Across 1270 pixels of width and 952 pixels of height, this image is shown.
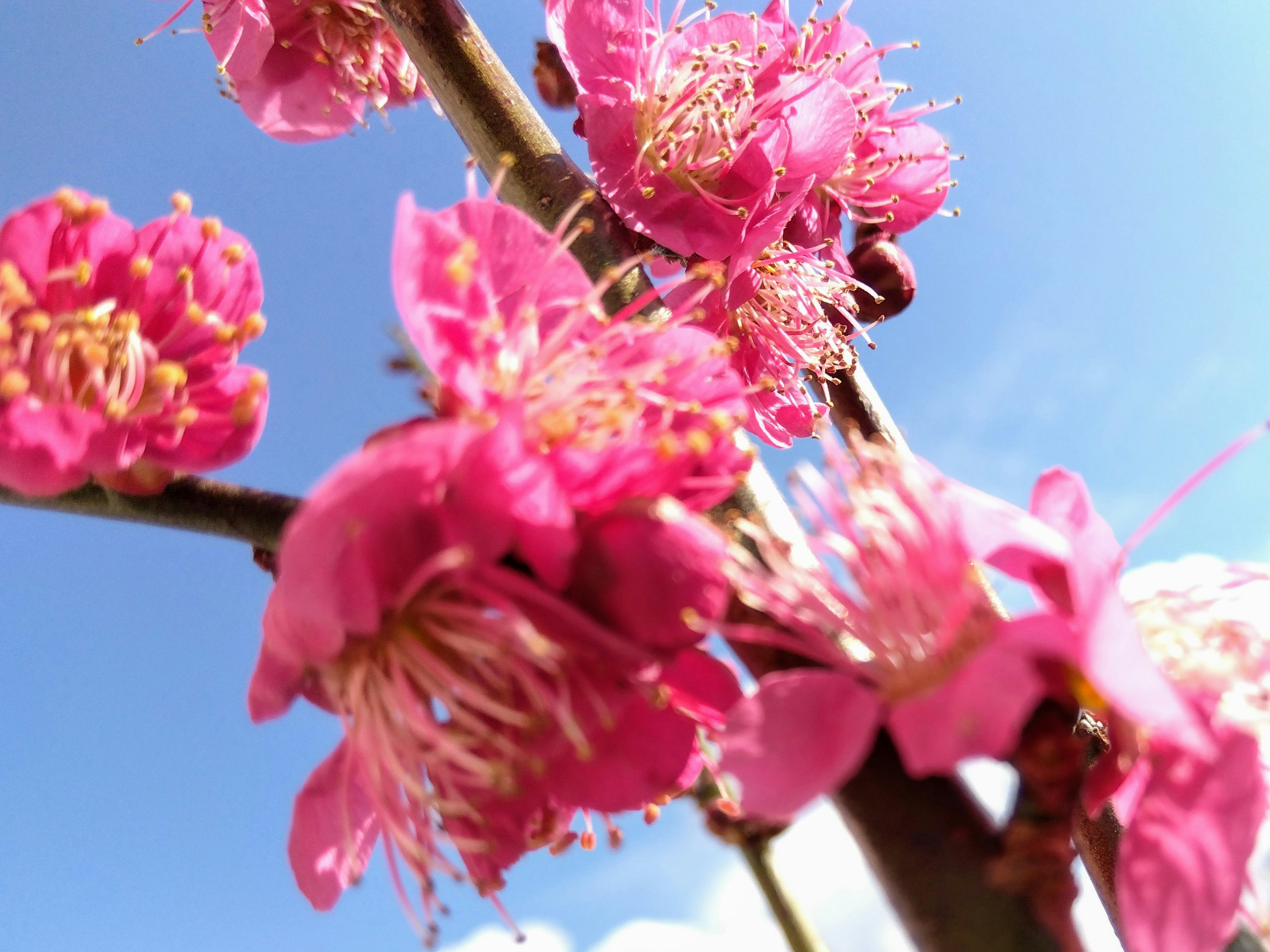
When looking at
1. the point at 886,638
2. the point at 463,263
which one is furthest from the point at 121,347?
the point at 886,638

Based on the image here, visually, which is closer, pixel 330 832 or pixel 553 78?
pixel 330 832

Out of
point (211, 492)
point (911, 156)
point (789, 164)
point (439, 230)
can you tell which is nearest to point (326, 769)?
point (211, 492)

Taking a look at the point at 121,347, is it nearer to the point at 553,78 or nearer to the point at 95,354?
the point at 95,354

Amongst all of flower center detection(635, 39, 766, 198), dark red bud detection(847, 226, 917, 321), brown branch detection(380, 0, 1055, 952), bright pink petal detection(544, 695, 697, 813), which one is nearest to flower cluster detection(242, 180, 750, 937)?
bright pink petal detection(544, 695, 697, 813)

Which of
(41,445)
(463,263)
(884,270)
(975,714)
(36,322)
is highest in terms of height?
(36,322)

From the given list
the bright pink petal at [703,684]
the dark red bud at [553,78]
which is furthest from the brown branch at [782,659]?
the dark red bud at [553,78]

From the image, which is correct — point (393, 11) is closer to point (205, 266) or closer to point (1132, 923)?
point (205, 266)

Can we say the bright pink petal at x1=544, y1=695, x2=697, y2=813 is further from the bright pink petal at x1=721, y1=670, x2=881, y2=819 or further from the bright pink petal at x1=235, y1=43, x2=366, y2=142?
the bright pink petal at x1=235, y1=43, x2=366, y2=142
